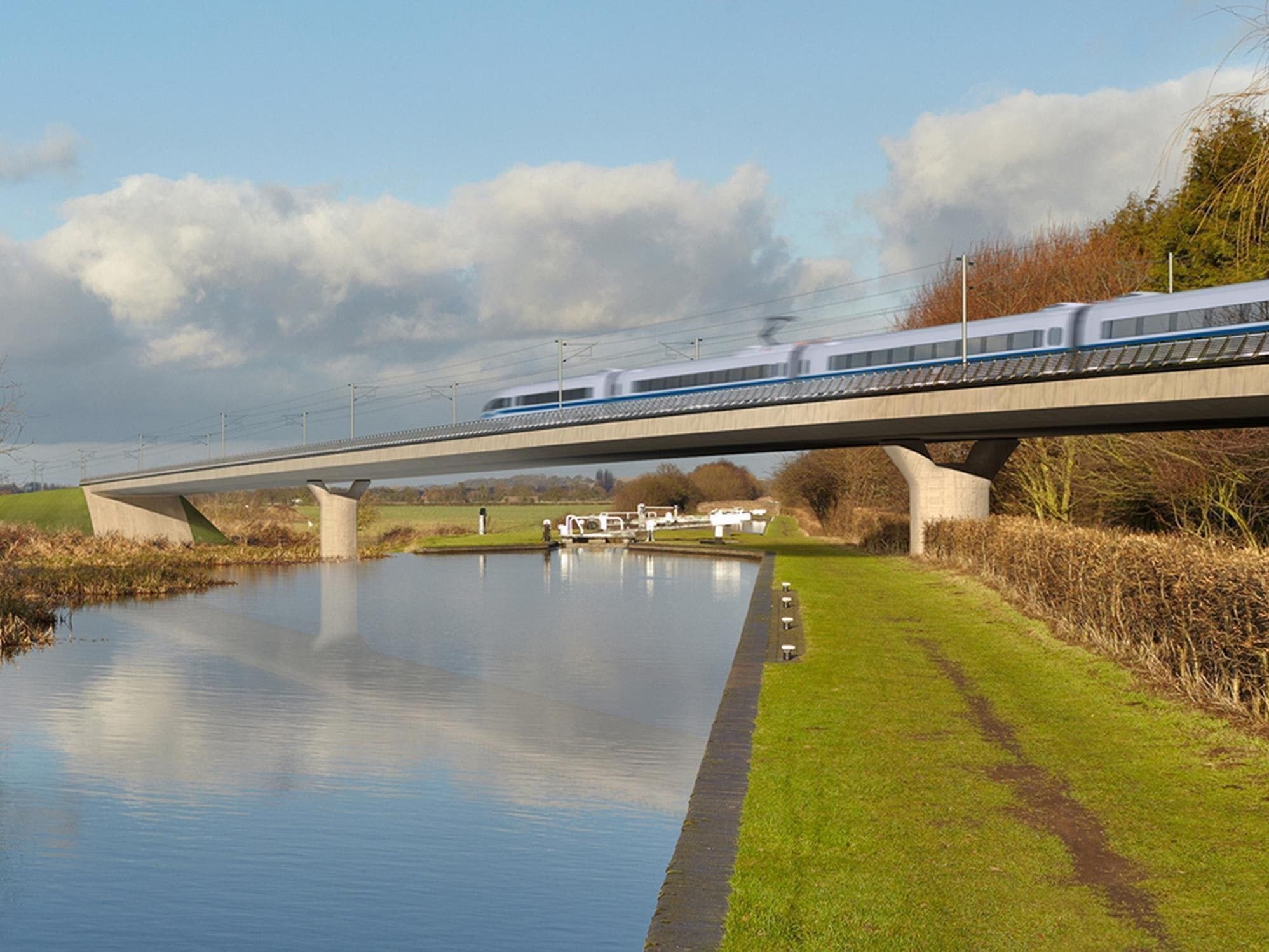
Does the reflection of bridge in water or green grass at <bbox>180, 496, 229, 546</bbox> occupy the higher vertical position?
green grass at <bbox>180, 496, 229, 546</bbox>

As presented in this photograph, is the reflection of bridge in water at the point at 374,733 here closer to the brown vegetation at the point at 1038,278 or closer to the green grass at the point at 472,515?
the brown vegetation at the point at 1038,278

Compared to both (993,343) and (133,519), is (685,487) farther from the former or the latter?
(993,343)

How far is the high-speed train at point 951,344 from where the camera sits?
35875mm

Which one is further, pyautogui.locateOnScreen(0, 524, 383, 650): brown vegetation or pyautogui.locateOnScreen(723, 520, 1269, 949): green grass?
pyautogui.locateOnScreen(0, 524, 383, 650): brown vegetation

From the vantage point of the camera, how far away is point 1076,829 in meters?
9.43

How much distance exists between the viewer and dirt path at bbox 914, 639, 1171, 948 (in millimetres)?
7730

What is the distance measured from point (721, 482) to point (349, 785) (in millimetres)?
116805

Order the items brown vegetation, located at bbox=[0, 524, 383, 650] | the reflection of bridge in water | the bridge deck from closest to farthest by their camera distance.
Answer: the reflection of bridge in water → brown vegetation, located at bbox=[0, 524, 383, 650] → the bridge deck

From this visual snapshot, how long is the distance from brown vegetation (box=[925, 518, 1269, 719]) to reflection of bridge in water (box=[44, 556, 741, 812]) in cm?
623

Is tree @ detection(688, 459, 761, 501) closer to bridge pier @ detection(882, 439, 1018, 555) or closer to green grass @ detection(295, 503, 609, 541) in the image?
green grass @ detection(295, 503, 609, 541)

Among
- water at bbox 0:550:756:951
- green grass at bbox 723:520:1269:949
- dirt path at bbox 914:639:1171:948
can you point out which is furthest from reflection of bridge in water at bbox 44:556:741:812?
dirt path at bbox 914:639:1171:948

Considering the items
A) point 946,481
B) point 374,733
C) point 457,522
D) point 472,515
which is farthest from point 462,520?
point 374,733

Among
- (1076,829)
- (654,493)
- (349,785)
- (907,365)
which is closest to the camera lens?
(1076,829)

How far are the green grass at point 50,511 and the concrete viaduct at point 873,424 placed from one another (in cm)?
530
